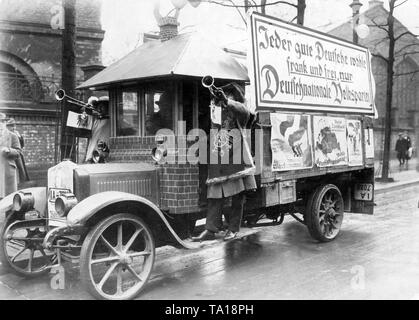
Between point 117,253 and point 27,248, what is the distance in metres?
1.41

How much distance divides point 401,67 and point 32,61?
20307mm

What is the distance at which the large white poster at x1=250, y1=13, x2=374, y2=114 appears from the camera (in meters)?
5.48

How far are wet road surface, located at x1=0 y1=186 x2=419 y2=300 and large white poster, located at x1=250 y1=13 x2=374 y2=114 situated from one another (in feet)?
6.52

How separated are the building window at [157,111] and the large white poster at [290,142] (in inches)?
51.2

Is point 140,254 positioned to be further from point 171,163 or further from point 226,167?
point 226,167

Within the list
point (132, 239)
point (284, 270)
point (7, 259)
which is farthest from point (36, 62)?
point (284, 270)

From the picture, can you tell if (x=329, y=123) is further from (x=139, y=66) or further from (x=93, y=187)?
(x=93, y=187)

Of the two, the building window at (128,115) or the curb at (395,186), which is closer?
the building window at (128,115)

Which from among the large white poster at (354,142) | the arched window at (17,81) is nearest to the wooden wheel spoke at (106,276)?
the large white poster at (354,142)

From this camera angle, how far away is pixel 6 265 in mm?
5098

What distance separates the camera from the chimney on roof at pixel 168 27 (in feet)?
19.4

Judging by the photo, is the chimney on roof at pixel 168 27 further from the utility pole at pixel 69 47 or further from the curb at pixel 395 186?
the curb at pixel 395 186

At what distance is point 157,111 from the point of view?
18.1 feet

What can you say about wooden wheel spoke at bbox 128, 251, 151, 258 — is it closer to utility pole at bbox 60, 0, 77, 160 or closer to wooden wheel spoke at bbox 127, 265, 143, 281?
wooden wheel spoke at bbox 127, 265, 143, 281
